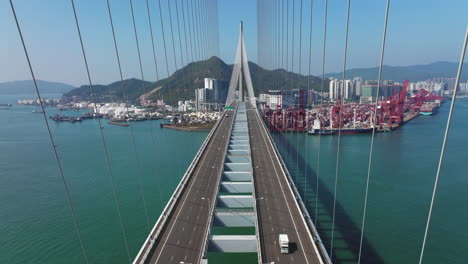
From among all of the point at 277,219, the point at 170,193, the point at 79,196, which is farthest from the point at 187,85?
the point at 277,219

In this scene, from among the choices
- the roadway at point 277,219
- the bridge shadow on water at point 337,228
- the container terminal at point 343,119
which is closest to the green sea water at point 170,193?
the bridge shadow on water at point 337,228

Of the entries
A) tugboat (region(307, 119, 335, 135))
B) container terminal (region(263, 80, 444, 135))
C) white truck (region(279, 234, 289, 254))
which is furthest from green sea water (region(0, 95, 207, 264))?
tugboat (region(307, 119, 335, 135))

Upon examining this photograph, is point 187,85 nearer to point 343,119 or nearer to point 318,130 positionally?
point 343,119

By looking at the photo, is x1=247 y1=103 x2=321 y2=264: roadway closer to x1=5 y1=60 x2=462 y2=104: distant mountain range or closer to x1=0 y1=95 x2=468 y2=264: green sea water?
x1=0 y1=95 x2=468 y2=264: green sea water

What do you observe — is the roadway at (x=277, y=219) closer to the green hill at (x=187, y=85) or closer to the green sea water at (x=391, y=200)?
the green sea water at (x=391, y=200)

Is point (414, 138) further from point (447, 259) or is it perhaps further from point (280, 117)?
point (447, 259)

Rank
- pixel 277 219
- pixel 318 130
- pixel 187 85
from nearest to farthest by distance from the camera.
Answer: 1. pixel 277 219
2. pixel 318 130
3. pixel 187 85
